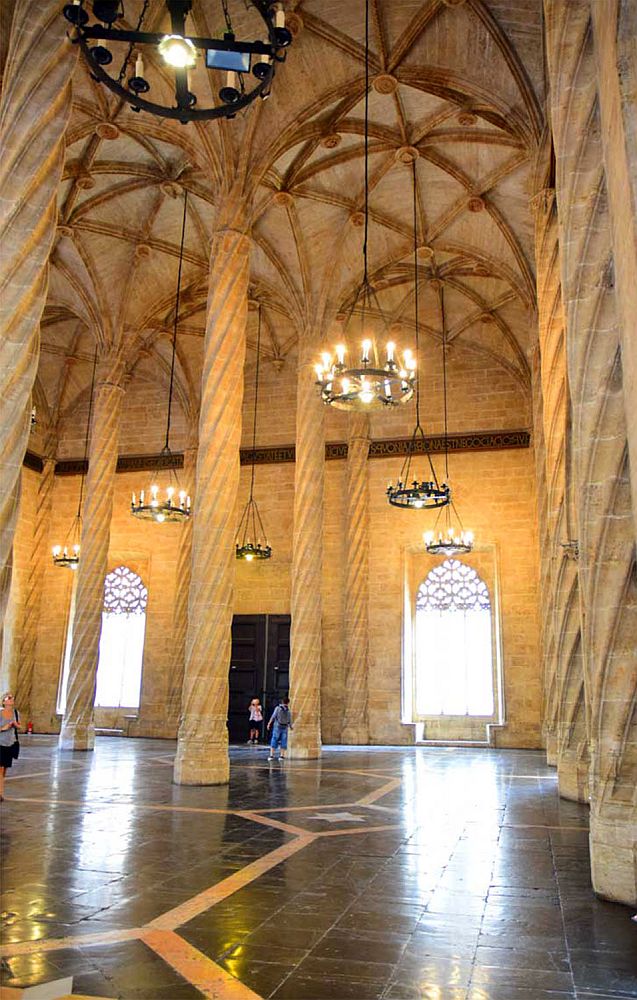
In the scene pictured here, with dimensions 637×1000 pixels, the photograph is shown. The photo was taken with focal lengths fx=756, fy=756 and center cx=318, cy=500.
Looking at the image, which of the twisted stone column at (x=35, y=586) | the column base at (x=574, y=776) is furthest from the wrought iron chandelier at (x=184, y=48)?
the twisted stone column at (x=35, y=586)

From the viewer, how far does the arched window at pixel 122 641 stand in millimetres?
23844

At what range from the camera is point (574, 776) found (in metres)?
10.0

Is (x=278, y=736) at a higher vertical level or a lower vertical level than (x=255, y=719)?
lower

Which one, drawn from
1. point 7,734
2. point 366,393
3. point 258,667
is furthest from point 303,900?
point 258,667

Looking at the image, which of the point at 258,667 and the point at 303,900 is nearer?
the point at 303,900

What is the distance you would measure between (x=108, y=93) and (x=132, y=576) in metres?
14.7

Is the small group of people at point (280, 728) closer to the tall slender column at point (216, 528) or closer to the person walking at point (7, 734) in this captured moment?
the tall slender column at point (216, 528)

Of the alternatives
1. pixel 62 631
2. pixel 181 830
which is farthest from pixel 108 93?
pixel 62 631

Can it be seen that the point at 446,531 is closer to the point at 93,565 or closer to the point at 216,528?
the point at 93,565

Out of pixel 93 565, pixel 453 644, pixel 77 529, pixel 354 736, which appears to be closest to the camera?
pixel 93 565

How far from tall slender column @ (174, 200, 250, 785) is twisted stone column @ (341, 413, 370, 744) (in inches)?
382

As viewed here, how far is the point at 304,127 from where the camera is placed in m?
14.9

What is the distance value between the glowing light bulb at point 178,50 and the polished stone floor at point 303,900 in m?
6.37

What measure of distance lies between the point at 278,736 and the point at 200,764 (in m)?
4.43
